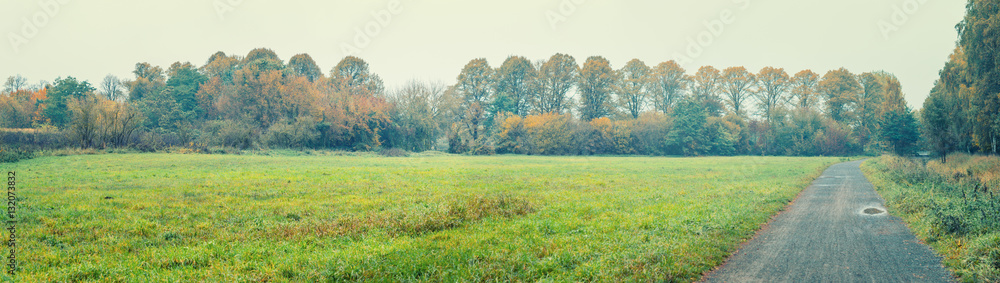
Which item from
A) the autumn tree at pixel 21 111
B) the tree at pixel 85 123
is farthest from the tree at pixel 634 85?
the autumn tree at pixel 21 111

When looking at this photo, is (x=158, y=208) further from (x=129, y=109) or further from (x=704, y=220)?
(x=129, y=109)

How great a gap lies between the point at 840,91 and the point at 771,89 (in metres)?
10.2

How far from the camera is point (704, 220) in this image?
1007cm

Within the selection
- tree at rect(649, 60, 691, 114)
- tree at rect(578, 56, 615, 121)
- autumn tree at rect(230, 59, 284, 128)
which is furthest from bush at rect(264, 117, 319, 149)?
tree at rect(649, 60, 691, 114)

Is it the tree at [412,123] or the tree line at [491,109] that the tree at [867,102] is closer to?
the tree line at [491,109]

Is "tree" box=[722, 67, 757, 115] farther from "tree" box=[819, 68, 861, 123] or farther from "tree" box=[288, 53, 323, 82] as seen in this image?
"tree" box=[288, 53, 323, 82]

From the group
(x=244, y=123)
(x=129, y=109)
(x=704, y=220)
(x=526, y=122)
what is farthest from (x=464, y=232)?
(x=526, y=122)

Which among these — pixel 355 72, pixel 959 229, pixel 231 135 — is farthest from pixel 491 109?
pixel 959 229

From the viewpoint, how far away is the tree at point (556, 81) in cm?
7612

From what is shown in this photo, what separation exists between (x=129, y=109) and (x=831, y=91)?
9594 centimetres

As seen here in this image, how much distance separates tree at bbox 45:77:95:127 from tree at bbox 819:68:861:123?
10256 centimetres

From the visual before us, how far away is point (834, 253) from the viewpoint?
7.52 m

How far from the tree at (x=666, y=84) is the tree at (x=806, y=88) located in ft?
61.5

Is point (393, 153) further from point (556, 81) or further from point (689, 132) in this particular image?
point (689, 132)
